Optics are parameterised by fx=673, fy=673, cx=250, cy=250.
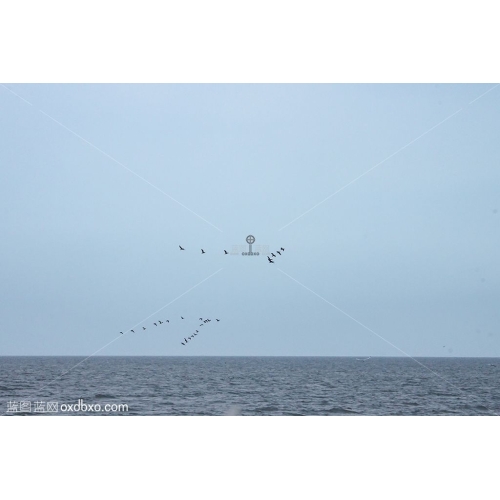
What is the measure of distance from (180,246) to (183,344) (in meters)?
5.13

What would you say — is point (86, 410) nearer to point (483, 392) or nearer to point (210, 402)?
point (210, 402)

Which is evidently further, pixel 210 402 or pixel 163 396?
pixel 163 396

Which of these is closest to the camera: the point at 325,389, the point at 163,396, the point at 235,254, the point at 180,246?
the point at 235,254

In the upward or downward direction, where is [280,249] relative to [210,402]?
upward

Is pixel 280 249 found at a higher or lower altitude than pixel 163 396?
higher

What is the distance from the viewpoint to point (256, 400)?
3691cm

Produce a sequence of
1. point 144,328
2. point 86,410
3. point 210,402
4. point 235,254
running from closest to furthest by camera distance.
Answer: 1. point 86,410
2. point 235,254
3. point 144,328
4. point 210,402

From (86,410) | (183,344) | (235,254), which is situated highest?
(235,254)

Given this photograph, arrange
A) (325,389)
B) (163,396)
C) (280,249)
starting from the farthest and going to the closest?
(325,389) < (163,396) < (280,249)

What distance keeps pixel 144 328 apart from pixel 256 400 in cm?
860

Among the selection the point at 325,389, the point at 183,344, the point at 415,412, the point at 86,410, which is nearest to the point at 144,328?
the point at 183,344

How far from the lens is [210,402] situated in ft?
115

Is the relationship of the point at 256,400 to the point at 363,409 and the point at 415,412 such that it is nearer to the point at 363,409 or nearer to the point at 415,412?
the point at 363,409

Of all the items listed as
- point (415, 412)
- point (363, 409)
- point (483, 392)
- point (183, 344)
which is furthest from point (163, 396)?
point (483, 392)
